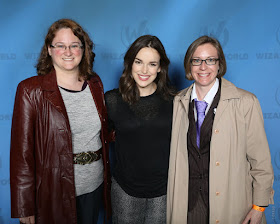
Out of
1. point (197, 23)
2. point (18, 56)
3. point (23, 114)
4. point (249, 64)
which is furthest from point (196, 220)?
point (18, 56)

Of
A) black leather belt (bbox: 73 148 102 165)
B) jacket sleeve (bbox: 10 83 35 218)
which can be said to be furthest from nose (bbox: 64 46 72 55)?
black leather belt (bbox: 73 148 102 165)

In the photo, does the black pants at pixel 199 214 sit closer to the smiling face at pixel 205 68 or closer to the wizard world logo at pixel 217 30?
the smiling face at pixel 205 68

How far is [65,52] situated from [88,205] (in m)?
1.04

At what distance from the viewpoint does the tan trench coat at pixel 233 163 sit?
168 cm

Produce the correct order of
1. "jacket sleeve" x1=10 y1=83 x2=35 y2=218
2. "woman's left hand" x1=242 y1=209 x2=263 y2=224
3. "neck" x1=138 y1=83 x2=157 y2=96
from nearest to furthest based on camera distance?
"jacket sleeve" x1=10 y1=83 x2=35 y2=218
"woman's left hand" x1=242 y1=209 x2=263 y2=224
"neck" x1=138 y1=83 x2=157 y2=96

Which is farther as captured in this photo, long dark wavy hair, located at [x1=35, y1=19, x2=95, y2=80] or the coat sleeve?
long dark wavy hair, located at [x1=35, y1=19, x2=95, y2=80]

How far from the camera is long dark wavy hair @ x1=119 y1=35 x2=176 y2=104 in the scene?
1854 millimetres

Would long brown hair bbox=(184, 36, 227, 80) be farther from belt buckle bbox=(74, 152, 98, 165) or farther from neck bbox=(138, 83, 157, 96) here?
belt buckle bbox=(74, 152, 98, 165)

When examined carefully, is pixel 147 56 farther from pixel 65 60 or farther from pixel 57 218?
pixel 57 218

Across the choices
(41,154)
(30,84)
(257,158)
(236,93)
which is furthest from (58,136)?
(257,158)

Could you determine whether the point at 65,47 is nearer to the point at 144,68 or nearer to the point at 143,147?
the point at 144,68

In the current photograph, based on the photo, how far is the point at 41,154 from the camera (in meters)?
1.72

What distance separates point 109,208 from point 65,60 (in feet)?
3.78

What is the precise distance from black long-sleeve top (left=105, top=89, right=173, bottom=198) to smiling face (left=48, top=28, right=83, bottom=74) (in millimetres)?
451
